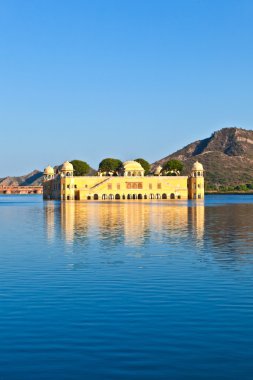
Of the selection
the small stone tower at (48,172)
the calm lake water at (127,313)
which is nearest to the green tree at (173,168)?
the small stone tower at (48,172)

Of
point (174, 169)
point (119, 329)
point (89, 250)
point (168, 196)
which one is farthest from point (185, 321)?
point (174, 169)

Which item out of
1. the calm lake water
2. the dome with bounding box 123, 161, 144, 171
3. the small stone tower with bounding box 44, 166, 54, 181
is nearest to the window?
the dome with bounding box 123, 161, 144, 171

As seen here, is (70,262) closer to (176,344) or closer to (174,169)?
(176,344)

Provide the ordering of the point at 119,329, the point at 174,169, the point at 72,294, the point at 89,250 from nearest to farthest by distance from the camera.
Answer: the point at 119,329
the point at 72,294
the point at 89,250
the point at 174,169

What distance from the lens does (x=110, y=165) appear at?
561 feet

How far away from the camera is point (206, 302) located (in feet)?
52.3

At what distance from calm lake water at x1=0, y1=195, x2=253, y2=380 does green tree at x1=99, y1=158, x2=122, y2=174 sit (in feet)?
468

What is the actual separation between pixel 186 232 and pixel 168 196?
11291 cm

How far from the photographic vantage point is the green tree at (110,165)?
171125mm

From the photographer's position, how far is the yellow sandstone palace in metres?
149

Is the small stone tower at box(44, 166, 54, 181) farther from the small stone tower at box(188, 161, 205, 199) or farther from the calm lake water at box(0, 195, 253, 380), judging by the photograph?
the calm lake water at box(0, 195, 253, 380)

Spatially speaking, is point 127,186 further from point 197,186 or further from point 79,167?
point 79,167

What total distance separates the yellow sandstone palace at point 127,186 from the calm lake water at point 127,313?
395 ft

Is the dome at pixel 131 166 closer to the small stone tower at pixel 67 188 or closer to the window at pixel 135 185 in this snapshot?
→ the window at pixel 135 185
